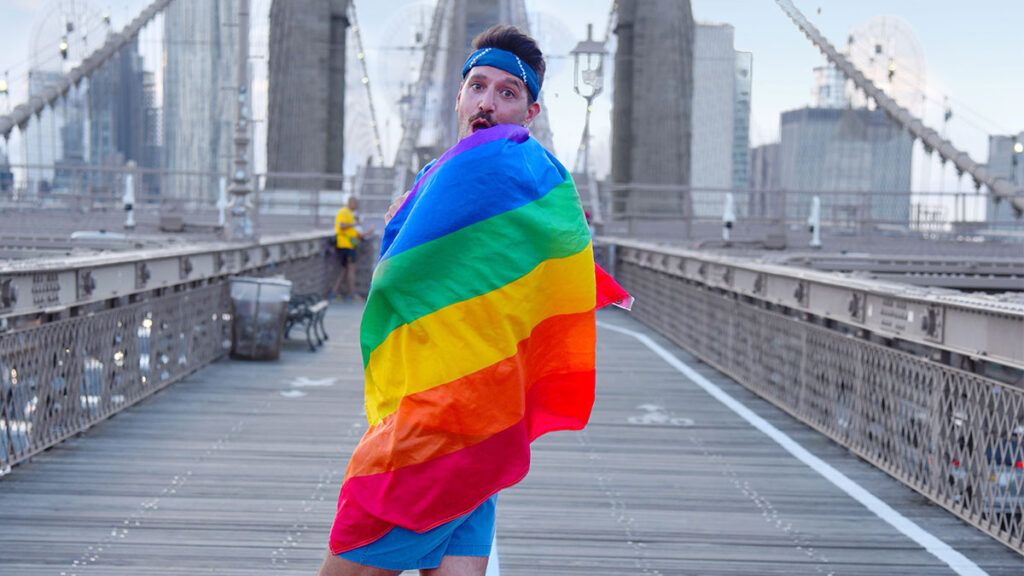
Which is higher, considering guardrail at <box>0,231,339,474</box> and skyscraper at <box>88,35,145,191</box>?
skyscraper at <box>88,35,145,191</box>

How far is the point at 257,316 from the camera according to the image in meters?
12.6

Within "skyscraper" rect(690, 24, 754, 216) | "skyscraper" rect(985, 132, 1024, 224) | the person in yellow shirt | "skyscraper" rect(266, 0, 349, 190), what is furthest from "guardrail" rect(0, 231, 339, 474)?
"skyscraper" rect(690, 24, 754, 216)

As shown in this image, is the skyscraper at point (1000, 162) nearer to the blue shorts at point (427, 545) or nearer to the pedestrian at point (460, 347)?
the pedestrian at point (460, 347)

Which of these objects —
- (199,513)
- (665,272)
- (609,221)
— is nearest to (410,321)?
(199,513)

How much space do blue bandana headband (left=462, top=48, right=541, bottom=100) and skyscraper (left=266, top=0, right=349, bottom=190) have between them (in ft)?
116

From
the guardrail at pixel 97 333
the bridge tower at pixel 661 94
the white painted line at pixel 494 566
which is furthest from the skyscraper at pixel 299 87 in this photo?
the white painted line at pixel 494 566

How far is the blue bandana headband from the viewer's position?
120 inches

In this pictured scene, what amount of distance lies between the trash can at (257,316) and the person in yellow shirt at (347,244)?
9.31 m

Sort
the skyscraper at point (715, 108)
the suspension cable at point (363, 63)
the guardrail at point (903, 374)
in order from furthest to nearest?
the skyscraper at point (715, 108), the suspension cable at point (363, 63), the guardrail at point (903, 374)

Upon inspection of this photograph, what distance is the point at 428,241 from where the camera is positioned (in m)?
2.82

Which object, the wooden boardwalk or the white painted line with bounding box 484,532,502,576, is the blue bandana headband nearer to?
the white painted line with bounding box 484,532,502,576

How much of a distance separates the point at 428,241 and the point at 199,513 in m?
3.76

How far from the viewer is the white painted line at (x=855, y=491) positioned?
559 centimetres

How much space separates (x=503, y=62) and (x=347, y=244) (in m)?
19.1
